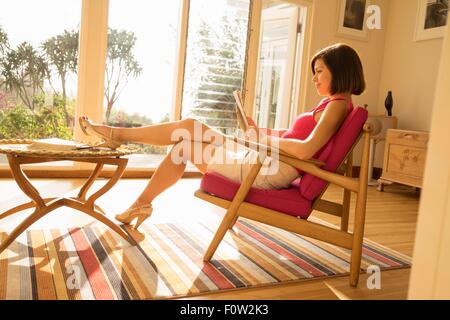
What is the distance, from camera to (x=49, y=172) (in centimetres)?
364

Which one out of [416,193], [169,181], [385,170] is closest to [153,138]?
[169,181]

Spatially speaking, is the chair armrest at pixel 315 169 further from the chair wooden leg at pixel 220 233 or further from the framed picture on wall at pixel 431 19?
the framed picture on wall at pixel 431 19

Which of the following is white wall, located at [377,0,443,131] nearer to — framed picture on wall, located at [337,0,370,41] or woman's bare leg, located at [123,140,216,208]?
framed picture on wall, located at [337,0,370,41]

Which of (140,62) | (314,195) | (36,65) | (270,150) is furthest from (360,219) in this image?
(36,65)

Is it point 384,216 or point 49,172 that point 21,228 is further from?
point 384,216

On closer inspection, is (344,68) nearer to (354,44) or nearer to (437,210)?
(437,210)

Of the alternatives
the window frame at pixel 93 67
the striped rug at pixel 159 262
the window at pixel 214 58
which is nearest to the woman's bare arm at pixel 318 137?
the striped rug at pixel 159 262

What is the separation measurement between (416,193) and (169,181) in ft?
10.7

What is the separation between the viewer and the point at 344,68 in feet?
6.32

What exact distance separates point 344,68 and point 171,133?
94 cm

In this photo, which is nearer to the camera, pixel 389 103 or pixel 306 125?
pixel 306 125

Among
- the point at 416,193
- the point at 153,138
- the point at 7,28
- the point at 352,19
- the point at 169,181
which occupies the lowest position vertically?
the point at 416,193

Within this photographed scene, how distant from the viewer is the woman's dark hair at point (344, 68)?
6.28 feet

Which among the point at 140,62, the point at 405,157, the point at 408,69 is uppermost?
the point at 408,69
